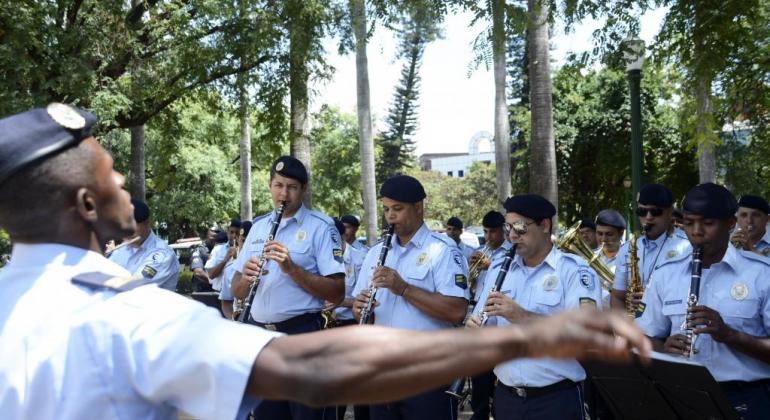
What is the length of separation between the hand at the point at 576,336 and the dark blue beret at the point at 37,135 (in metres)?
1.09

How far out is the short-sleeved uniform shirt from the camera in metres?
1.51

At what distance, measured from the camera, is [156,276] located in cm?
737

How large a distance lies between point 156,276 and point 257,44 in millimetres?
4824

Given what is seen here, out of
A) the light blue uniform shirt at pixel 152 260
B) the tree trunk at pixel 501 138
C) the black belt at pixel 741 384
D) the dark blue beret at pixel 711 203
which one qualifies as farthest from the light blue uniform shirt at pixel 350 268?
the tree trunk at pixel 501 138

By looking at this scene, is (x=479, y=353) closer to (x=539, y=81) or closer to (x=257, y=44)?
(x=257, y=44)

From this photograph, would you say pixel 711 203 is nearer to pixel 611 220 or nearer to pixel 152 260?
pixel 611 220

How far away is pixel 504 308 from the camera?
4.64 meters

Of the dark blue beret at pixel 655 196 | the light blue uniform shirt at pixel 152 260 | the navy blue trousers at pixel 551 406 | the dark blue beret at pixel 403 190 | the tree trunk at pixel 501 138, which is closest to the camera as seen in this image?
the navy blue trousers at pixel 551 406

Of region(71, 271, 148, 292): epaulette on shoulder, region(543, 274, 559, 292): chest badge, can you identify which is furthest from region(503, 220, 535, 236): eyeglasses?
region(71, 271, 148, 292): epaulette on shoulder

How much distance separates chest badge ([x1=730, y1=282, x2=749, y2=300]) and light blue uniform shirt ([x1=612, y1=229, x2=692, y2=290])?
2887 millimetres

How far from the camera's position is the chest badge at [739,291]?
4297 millimetres

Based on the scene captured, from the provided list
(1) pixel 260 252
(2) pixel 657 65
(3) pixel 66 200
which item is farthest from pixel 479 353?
(2) pixel 657 65

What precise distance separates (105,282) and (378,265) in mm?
3986

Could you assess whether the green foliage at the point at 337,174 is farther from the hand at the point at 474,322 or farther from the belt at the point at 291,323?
Answer: the hand at the point at 474,322
